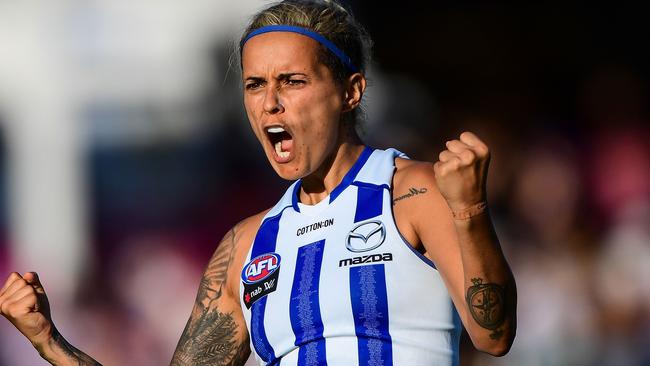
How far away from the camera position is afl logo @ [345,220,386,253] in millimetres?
3473

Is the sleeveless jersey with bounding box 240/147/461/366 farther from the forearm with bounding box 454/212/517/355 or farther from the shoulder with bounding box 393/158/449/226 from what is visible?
the forearm with bounding box 454/212/517/355

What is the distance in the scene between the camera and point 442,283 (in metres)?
3.42

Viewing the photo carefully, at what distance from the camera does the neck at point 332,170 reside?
12.5 feet

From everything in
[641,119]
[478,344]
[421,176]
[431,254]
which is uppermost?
[641,119]

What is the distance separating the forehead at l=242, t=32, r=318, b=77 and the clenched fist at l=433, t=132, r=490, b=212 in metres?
0.83

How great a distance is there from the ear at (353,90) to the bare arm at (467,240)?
1.47ft

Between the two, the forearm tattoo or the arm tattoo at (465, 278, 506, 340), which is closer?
the arm tattoo at (465, 278, 506, 340)

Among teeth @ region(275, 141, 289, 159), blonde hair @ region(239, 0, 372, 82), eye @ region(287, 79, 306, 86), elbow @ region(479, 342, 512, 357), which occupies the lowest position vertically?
elbow @ region(479, 342, 512, 357)

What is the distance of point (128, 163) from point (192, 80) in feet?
2.35

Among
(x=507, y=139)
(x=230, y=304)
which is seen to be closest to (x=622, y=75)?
(x=507, y=139)

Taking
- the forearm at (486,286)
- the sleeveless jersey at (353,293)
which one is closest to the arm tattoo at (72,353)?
the sleeveless jersey at (353,293)

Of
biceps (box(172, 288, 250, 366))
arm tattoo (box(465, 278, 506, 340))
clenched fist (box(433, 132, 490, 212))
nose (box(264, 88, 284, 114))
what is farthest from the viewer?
biceps (box(172, 288, 250, 366))

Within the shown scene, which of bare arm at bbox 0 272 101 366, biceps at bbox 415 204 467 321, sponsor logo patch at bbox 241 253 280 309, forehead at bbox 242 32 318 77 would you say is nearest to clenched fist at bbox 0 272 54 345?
bare arm at bbox 0 272 101 366

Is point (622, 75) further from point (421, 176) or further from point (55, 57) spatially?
point (421, 176)
